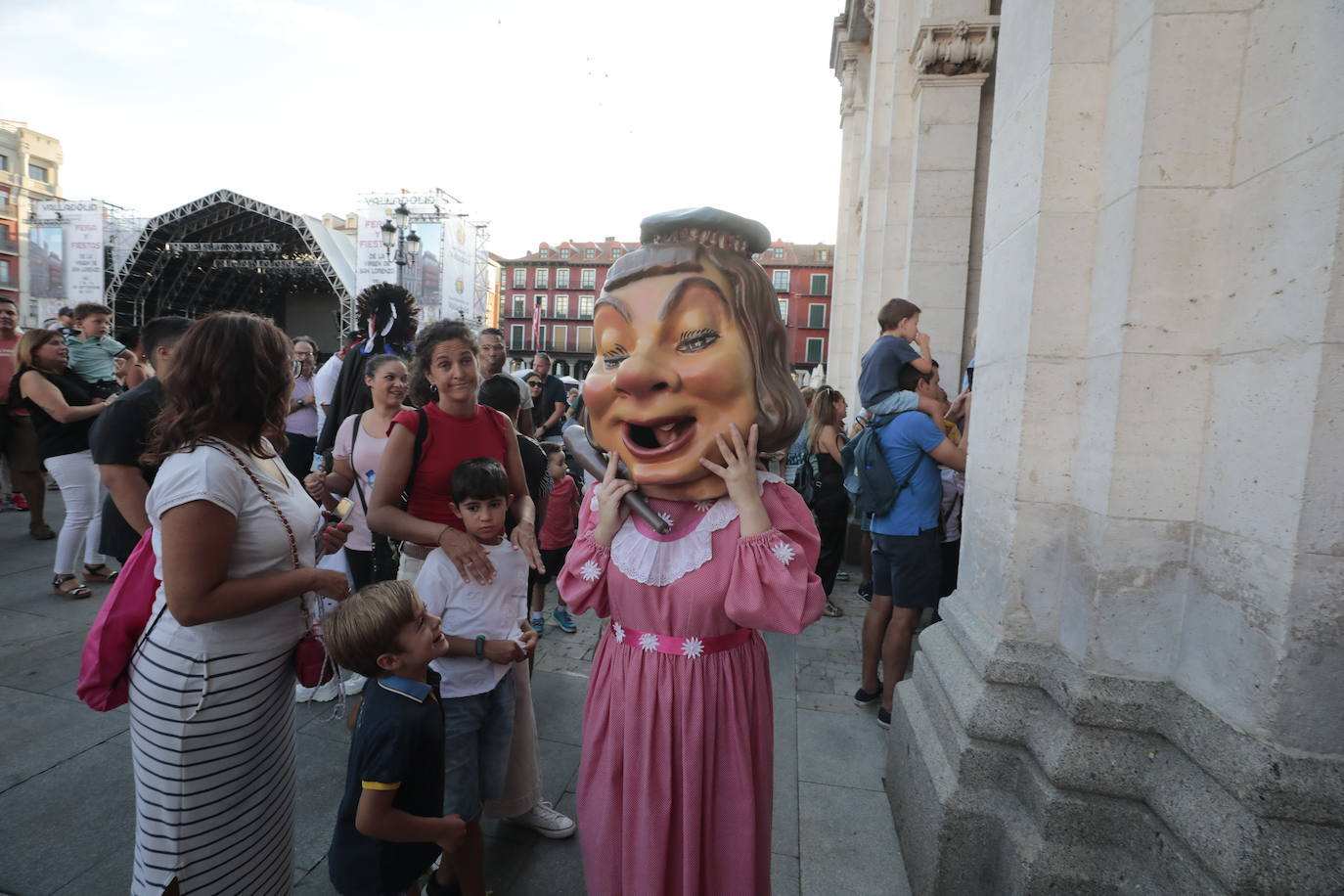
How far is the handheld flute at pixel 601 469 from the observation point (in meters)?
1.75

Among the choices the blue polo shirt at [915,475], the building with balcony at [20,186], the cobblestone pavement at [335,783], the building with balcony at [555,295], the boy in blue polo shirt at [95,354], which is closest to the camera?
the cobblestone pavement at [335,783]

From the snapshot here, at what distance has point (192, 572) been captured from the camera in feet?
5.05

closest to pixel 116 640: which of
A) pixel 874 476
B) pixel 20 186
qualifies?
pixel 874 476

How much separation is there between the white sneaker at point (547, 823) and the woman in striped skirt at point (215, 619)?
3.33 feet

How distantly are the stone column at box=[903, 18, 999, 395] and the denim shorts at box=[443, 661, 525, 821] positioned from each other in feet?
17.0

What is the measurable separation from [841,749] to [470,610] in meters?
2.12

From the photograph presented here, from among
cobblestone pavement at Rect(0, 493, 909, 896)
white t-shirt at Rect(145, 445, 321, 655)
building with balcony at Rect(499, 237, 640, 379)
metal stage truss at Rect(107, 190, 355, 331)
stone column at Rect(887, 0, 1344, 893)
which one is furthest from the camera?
building with balcony at Rect(499, 237, 640, 379)

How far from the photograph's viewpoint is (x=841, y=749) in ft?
10.8

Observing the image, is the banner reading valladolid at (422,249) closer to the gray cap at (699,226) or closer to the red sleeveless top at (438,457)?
the red sleeveless top at (438,457)

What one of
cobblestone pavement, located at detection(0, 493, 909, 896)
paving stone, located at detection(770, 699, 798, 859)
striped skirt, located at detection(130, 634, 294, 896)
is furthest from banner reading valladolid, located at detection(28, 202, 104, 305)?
paving stone, located at detection(770, 699, 798, 859)

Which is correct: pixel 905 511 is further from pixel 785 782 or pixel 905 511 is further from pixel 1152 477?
pixel 1152 477

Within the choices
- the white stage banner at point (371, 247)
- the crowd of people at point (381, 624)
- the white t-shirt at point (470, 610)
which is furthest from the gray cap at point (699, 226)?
the white stage banner at point (371, 247)

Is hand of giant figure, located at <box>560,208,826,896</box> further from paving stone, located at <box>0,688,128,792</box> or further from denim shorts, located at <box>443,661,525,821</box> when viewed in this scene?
paving stone, located at <box>0,688,128,792</box>

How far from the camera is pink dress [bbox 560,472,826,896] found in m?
1.65
